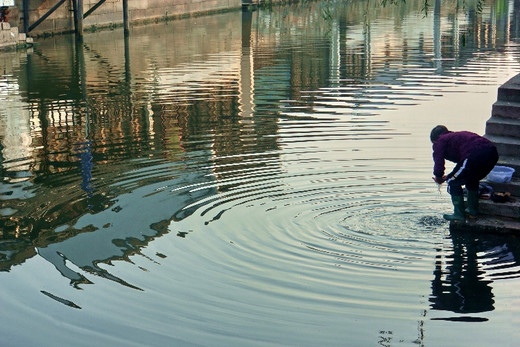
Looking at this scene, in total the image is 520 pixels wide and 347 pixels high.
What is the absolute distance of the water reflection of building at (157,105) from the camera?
498 inches

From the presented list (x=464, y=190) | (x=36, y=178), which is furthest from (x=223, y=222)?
(x=36, y=178)

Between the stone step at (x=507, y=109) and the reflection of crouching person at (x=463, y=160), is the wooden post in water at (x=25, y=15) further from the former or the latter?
the reflection of crouching person at (x=463, y=160)

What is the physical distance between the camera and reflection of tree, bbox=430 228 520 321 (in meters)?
9.48

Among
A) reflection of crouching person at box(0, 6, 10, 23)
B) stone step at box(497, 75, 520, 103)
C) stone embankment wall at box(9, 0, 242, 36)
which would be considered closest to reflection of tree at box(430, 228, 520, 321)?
stone step at box(497, 75, 520, 103)

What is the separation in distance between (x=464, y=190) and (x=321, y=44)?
26.2 metres

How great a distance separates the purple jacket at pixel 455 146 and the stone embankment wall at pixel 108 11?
31.6m

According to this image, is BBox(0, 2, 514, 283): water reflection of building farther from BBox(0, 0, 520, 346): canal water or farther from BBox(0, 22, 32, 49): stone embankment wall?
BBox(0, 22, 32, 49): stone embankment wall

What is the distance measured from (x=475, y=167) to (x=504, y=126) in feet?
4.95

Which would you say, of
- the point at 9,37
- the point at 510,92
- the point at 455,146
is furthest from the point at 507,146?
the point at 9,37

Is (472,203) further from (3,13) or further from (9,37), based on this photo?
(3,13)

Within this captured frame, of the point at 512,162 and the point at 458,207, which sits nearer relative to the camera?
the point at 458,207

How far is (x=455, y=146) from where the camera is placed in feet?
37.9

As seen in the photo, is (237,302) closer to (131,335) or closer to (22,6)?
(131,335)

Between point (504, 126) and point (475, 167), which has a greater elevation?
point (504, 126)
